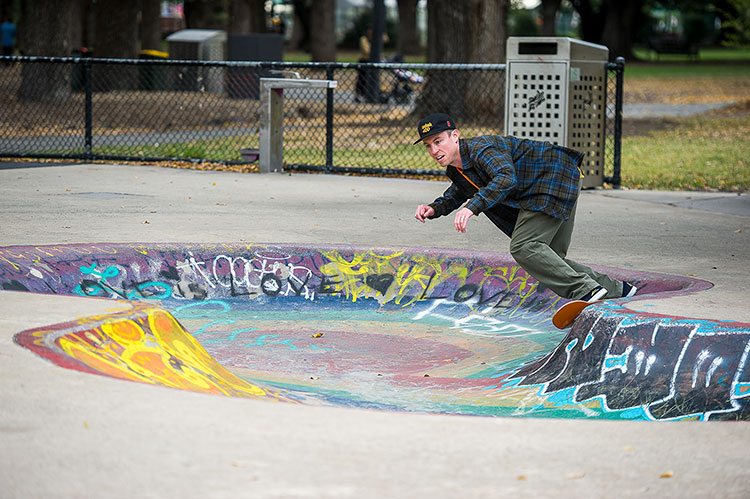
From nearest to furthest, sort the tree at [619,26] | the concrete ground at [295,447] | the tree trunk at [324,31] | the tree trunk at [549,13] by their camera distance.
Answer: the concrete ground at [295,447] → the tree trunk at [324,31] → the tree trunk at [549,13] → the tree at [619,26]

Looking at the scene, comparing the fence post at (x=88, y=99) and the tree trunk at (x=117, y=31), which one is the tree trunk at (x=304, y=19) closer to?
the tree trunk at (x=117, y=31)

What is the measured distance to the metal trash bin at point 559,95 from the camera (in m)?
11.6

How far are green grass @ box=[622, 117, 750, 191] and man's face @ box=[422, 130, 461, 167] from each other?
7.73m

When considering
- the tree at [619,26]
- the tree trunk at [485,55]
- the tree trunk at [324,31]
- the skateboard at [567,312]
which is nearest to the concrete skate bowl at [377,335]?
the skateboard at [567,312]

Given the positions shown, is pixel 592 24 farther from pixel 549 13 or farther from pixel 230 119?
pixel 230 119

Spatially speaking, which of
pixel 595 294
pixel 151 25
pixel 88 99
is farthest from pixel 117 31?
pixel 595 294

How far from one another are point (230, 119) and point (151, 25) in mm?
14067

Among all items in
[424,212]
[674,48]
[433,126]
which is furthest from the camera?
[674,48]

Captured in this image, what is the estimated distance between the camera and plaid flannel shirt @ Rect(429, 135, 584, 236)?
18.4 feet

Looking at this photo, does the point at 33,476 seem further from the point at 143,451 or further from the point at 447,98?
the point at 447,98

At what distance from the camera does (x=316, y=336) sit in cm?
630

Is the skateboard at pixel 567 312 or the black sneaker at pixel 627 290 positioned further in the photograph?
the black sneaker at pixel 627 290

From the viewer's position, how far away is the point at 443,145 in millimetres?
5547

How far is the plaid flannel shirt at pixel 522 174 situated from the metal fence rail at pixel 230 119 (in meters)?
6.25
